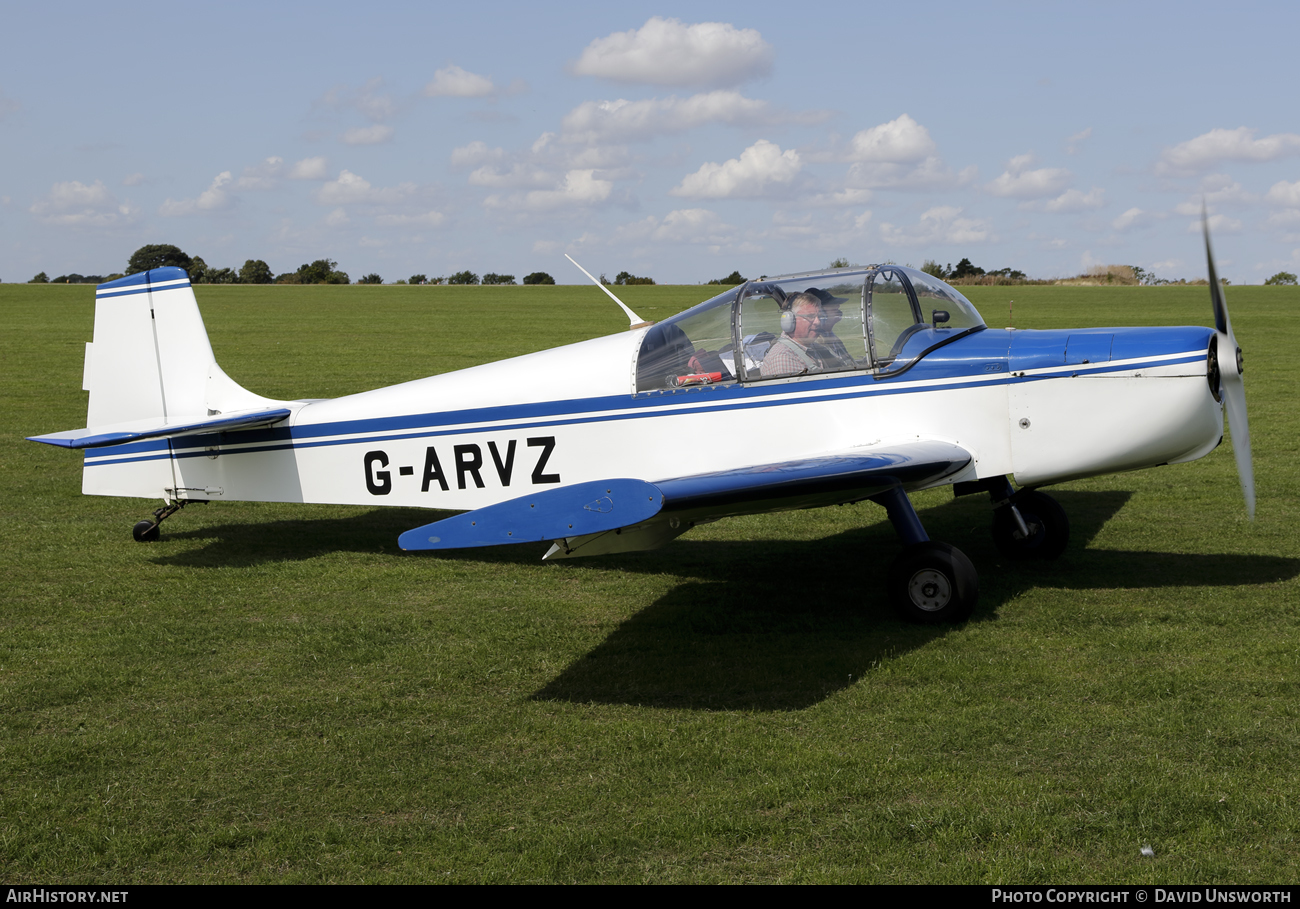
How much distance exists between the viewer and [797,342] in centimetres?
653

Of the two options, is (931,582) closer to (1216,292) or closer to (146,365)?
(1216,292)

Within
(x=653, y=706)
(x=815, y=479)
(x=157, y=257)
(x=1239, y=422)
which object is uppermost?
(x=157, y=257)

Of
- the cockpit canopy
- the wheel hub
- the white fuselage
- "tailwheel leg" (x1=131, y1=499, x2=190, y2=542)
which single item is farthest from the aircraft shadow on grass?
the cockpit canopy

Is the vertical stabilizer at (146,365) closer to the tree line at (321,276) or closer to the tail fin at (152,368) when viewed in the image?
the tail fin at (152,368)

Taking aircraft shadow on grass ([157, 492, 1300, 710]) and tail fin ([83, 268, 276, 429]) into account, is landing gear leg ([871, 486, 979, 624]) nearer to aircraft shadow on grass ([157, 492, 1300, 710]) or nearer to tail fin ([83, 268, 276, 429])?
aircraft shadow on grass ([157, 492, 1300, 710])

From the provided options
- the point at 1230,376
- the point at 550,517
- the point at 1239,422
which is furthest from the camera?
the point at 1239,422

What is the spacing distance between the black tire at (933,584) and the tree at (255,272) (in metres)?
89.2

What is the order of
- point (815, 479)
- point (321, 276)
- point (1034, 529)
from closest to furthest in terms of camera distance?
point (815, 479), point (1034, 529), point (321, 276)

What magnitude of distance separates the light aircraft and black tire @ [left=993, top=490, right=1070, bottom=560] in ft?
0.05

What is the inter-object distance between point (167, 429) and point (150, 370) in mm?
821

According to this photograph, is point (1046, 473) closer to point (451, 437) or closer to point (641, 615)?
point (641, 615)

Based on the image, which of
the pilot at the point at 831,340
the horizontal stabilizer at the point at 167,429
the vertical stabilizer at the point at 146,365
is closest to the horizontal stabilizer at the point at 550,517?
the pilot at the point at 831,340

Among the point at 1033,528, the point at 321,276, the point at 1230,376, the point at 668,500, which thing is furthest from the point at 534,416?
the point at 321,276

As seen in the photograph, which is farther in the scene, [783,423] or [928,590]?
[783,423]
